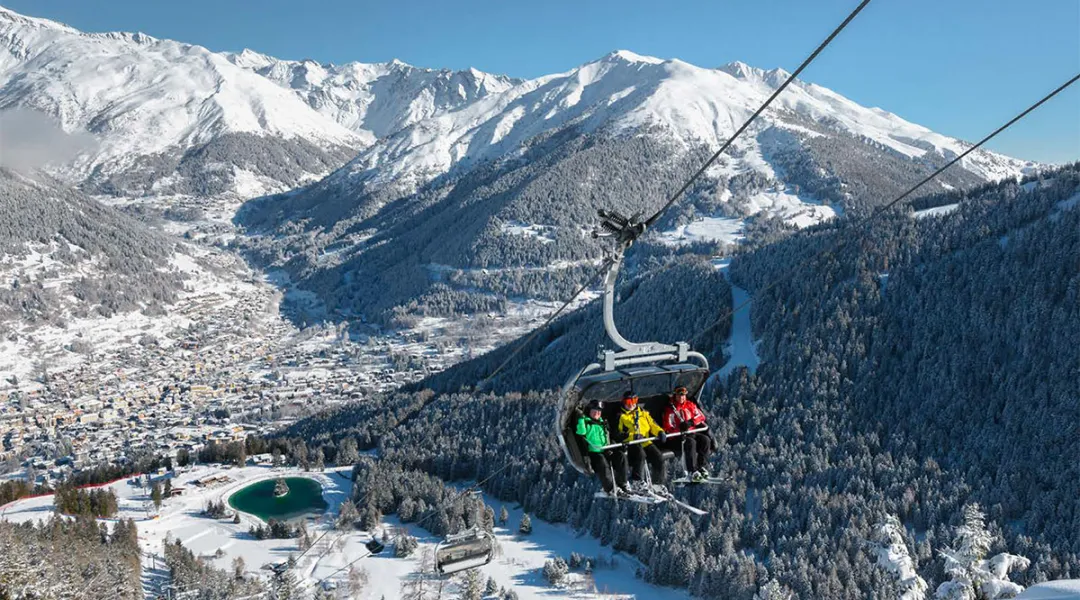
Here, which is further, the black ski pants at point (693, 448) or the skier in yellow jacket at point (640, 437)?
the black ski pants at point (693, 448)

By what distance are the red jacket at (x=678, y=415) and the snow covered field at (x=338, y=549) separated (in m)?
39.8

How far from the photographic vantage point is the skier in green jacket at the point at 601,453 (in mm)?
18578

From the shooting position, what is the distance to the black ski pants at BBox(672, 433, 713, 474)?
2027 centimetres

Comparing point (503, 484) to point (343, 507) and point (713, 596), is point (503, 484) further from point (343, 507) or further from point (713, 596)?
point (713, 596)

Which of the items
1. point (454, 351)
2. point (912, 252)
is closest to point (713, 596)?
point (912, 252)

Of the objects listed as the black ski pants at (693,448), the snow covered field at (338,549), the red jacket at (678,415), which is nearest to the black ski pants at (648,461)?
the black ski pants at (693,448)

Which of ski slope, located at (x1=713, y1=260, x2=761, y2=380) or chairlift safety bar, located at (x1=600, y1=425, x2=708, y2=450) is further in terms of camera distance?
ski slope, located at (x1=713, y1=260, x2=761, y2=380)

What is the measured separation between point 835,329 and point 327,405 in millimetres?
91070

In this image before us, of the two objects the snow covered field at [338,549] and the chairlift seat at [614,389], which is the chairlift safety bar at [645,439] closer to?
the chairlift seat at [614,389]

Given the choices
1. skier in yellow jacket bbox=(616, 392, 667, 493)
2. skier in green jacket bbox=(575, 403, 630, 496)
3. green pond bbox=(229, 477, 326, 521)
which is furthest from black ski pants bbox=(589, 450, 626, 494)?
green pond bbox=(229, 477, 326, 521)

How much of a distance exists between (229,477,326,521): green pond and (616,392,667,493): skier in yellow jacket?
197ft

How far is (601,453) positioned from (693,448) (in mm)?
2894

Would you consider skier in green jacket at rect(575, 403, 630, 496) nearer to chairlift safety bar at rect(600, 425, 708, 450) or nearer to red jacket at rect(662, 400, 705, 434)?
chairlift safety bar at rect(600, 425, 708, 450)

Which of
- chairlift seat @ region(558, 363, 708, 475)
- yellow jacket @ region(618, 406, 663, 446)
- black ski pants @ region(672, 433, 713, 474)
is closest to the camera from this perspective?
chairlift seat @ region(558, 363, 708, 475)
